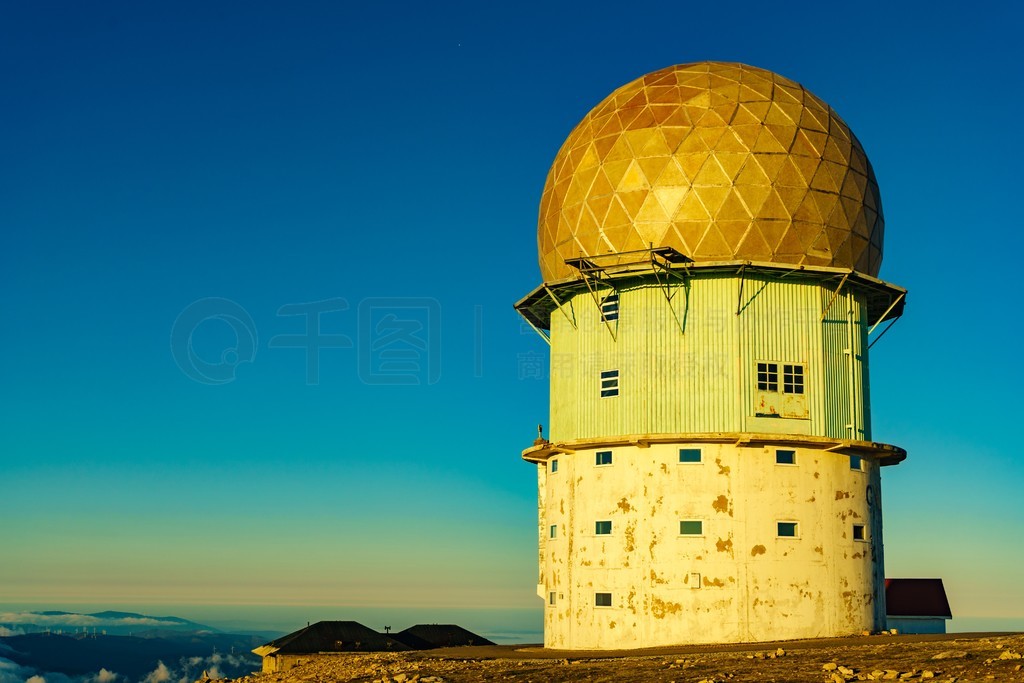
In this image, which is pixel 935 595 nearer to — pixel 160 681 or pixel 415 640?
pixel 415 640

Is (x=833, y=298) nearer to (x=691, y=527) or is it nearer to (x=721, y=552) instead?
(x=691, y=527)

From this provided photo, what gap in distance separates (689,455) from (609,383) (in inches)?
123

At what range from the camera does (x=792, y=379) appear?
99.9ft

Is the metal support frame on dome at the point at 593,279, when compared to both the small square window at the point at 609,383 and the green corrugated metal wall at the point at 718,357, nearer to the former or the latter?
the green corrugated metal wall at the point at 718,357

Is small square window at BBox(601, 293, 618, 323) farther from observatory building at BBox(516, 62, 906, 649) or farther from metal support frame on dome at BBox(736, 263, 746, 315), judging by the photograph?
metal support frame on dome at BBox(736, 263, 746, 315)

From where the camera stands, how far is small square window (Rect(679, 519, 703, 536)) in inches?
1150

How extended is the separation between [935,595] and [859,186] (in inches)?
717

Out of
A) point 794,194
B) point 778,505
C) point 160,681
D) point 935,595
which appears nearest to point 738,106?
point 794,194

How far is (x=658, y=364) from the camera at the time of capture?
30.6 metres

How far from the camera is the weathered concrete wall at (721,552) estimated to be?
28.8 metres

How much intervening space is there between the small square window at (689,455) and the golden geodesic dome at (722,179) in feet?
17.2

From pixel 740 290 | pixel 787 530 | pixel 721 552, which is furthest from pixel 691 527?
pixel 740 290

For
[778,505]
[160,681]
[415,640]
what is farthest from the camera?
[160,681]

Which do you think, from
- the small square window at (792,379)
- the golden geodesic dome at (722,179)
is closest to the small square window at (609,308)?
the golden geodesic dome at (722,179)
